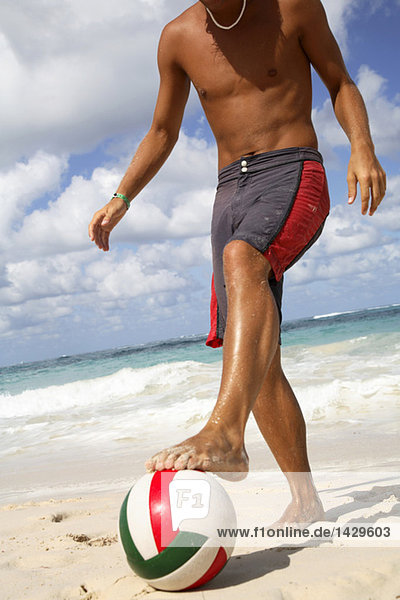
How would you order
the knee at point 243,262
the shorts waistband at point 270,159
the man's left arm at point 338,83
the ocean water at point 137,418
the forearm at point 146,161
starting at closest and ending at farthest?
the knee at point 243,262, the man's left arm at point 338,83, the shorts waistband at point 270,159, the forearm at point 146,161, the ocean water at point 137,418

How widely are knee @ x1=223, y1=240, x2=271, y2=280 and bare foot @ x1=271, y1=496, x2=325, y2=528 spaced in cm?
101

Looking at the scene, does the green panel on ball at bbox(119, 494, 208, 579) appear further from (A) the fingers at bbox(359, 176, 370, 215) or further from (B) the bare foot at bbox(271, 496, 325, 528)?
(A) the fingers at bbox(359, 176, 370, 215)

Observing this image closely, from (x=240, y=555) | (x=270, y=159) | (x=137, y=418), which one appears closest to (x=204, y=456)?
(x=240, y=555)

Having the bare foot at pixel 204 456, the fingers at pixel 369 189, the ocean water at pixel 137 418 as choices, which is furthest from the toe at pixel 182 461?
the ocean water at pixel 137 418

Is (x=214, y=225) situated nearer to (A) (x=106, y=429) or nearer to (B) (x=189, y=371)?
(A) (x=106, y=429)

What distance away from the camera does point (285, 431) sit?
8.26 ft

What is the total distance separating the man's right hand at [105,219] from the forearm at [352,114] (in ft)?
3.51

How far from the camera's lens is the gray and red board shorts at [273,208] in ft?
7.38

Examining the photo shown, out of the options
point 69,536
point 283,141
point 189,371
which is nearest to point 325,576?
point 69,536

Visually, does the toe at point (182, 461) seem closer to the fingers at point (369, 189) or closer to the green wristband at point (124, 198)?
the fingers at point (369, 189)

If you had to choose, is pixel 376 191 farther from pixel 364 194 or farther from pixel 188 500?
Answer: pixel 188 500

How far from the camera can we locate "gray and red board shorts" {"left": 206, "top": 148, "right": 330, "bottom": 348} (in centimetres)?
225

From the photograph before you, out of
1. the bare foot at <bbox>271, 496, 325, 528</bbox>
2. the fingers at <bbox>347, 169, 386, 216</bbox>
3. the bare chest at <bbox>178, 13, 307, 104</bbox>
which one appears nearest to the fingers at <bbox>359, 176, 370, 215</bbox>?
the fingers at <bbox>347, 169, 386, 216</bbox>

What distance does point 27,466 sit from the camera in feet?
19.0
